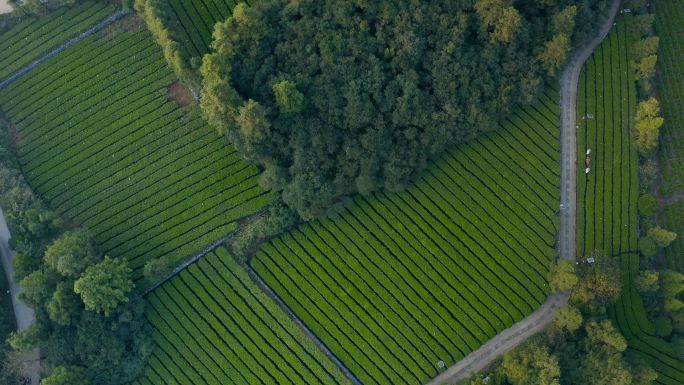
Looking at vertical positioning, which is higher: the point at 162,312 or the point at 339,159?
the point at 339,159

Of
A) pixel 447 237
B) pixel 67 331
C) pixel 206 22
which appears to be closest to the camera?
pixel 67 331

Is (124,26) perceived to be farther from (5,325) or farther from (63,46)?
(5,325)

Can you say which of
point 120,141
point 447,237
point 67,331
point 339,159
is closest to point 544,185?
point 447,237

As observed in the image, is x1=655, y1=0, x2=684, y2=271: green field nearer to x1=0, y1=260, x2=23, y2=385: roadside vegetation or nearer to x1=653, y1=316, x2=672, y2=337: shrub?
x1=653, y1=316, x2=672, y2=337: shrub

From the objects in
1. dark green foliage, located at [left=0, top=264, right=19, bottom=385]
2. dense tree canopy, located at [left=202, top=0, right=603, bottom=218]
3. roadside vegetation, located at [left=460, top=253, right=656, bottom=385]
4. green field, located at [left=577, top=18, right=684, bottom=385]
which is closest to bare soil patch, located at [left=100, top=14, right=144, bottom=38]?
dense tree canopy, located at [left=202, top=0, right=603, bottom=218]

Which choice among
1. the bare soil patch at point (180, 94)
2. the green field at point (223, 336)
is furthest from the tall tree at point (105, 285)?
the bare soil patch at point (180, 94)

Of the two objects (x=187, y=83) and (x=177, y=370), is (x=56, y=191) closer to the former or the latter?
(x=187, y=83)

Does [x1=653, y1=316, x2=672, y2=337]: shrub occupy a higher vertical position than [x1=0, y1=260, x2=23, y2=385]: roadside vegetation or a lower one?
lower
